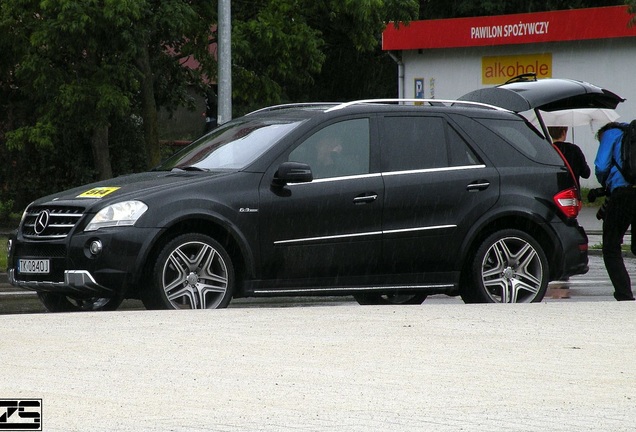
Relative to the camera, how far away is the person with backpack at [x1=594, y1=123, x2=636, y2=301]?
12000mm

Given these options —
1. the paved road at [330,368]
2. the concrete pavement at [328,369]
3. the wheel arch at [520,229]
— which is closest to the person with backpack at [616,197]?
the wheel arch at [520,229]

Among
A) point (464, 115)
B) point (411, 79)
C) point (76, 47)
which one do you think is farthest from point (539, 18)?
point (464, 115)

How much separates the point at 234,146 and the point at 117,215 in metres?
1.33

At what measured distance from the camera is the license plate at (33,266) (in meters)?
10.4

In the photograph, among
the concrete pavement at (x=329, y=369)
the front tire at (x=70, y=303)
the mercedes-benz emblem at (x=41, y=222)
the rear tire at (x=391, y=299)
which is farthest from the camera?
the rear tire at (x=391, y=299)

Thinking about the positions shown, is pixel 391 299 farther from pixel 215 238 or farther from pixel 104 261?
pixel 104 261

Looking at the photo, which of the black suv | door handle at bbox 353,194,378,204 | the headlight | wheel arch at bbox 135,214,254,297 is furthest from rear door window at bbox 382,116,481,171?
the headlight

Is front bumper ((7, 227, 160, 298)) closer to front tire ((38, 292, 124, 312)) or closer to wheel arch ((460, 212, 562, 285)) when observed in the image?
front tire ((38, 292, 124, 312))

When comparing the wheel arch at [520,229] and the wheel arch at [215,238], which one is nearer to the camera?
the wheel arch at [215,238]

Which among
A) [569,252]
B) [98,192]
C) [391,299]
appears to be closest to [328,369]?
[98,192]

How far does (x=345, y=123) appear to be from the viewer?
1118 cm

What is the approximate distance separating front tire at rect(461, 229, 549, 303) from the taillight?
15.7 inches

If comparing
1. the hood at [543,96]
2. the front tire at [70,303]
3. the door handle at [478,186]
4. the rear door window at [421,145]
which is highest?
the hood at [543,96]

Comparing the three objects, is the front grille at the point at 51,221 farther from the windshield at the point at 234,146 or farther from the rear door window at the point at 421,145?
the rear door window at the point at 421,145
